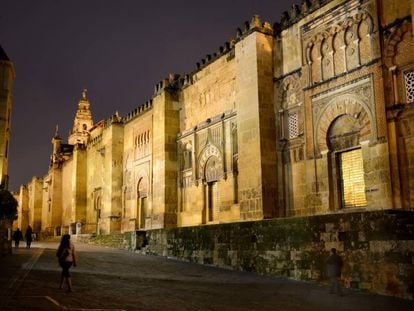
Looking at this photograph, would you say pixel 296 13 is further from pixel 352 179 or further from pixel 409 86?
pixel 352 179

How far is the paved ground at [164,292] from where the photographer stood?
21.8ft

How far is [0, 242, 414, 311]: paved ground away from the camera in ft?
21.8

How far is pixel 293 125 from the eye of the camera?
1391 cm

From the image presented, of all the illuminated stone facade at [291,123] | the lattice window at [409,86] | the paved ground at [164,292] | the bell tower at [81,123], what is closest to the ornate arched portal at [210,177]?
the illuminated stone facade at [291,123]

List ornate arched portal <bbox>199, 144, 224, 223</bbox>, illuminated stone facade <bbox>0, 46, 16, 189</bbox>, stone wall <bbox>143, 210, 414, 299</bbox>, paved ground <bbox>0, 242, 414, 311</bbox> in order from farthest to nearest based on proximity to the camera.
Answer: ornate arched portal <bbox>199, 144, 224, 223</bbox> < illuminated stone facade <bbox>0, 46, 16, 189</bbox> < stone wall <bbox>143, 210, 414, 299</bbox> < paved ground <bbox>0, 242, 414, 311</bbox>

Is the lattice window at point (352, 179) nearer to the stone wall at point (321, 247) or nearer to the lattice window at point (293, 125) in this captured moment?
the lattice window at point (293, 125)

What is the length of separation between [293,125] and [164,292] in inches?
298

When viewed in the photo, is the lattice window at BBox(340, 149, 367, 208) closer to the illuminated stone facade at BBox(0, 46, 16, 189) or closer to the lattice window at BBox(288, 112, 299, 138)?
the lattice window at BBox(288, 112, 299, 138)

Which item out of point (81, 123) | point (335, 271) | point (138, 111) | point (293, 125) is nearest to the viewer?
point (335, 271)

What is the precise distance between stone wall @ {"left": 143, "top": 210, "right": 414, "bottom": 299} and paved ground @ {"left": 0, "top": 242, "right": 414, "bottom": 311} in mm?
311

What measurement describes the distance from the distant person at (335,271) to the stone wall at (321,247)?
0.33 meters

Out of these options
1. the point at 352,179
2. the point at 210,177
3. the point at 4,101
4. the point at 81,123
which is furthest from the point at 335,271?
the point at 81,123

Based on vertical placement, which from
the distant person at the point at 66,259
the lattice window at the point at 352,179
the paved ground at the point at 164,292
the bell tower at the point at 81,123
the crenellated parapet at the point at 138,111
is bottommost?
the paved ground at the point at 164,292

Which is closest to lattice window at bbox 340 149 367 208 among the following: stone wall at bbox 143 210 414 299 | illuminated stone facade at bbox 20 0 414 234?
illuminated stone facade at bbox 20 0 414 234
